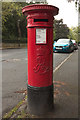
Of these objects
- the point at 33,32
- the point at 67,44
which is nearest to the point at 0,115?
the point at 33,32

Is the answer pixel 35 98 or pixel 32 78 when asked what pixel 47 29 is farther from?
pixel 35 98

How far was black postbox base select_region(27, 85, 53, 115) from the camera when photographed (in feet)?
9.96

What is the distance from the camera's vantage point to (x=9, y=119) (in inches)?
112

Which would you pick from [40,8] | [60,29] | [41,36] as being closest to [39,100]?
[41,36]

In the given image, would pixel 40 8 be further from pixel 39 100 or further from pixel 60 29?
pixel 60 29

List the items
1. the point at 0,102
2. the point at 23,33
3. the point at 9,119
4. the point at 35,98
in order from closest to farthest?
the point at 9,119
the point at 35,98
the point at 0,102
the point at 23,33

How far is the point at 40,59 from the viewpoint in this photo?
3.00 m

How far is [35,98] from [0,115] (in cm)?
73

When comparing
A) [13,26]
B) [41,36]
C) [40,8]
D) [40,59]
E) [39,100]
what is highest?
[13,26]

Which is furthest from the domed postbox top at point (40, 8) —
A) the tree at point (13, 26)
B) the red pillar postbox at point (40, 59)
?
the tree at point (13, 26)

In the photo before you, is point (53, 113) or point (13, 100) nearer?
point (53, 113)

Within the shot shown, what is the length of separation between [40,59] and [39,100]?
754mm

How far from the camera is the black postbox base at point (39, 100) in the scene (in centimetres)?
304

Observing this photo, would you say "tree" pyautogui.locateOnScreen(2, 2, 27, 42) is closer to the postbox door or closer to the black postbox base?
the postbox door
